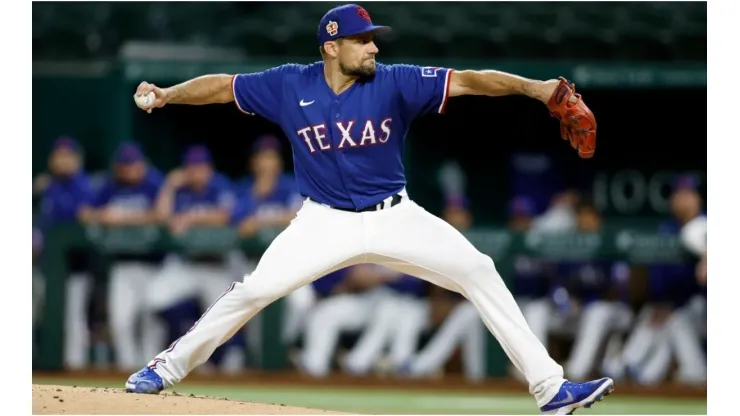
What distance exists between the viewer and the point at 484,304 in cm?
527

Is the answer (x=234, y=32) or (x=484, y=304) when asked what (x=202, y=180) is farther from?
(x=484, y=304)

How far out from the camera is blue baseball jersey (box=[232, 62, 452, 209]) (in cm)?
536

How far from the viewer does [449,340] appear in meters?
9.50

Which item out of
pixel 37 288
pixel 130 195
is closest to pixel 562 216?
pixel 130 195

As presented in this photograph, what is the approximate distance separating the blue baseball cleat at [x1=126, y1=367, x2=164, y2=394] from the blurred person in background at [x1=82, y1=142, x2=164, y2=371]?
4.22 metres

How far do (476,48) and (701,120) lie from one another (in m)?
2.44

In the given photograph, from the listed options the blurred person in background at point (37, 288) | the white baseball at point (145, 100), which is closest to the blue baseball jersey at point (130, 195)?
the blurred person in background at point (37, 288)

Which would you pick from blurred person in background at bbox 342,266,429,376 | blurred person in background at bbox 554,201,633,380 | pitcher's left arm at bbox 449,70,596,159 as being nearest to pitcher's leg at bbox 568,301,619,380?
blurred person in background at bbox 554,201,633,380

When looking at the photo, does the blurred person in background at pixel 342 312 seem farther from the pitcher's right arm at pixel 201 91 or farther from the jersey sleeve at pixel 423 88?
the jersey sleeve at pixel 423 88

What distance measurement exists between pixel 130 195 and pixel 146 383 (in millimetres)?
4740

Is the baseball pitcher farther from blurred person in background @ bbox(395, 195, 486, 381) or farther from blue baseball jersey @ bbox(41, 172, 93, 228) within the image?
blue baseball jersey @ bbox(41, 172, 93, 228)

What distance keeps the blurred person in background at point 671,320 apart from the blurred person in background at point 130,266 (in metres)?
3.46

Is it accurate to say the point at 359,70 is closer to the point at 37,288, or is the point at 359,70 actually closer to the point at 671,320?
the point at 671,320

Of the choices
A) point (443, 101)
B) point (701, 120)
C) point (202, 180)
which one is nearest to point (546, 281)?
point (202, 180)
